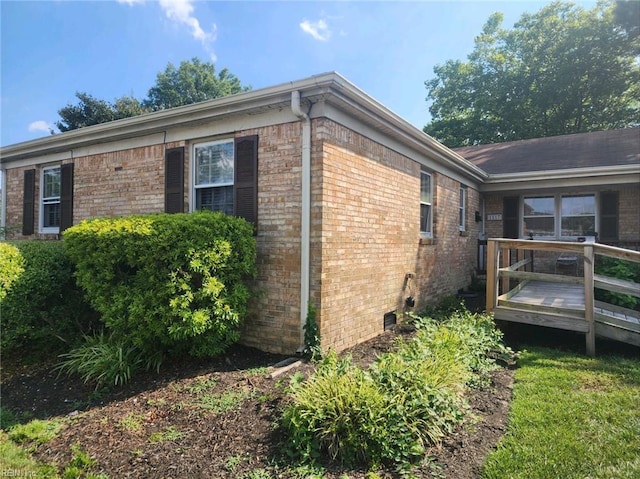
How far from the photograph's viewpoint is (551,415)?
330 centimetres

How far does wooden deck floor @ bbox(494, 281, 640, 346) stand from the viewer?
500 cm

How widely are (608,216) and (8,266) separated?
42.8ft

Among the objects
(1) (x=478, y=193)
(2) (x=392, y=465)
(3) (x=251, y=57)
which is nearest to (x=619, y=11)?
(1) (x=478, y=193)

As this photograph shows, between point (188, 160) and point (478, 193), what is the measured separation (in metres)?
8.73

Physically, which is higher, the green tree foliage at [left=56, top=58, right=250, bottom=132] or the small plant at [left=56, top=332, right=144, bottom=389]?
the green tree foliage at [left=56, top=58, right=250, bottom=132]

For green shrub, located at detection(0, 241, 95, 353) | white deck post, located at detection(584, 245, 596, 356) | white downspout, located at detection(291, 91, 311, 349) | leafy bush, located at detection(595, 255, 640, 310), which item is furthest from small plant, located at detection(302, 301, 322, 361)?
leafy bush, located at detection(595, 255, 640, 310)

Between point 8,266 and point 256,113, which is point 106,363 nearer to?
point 8,266

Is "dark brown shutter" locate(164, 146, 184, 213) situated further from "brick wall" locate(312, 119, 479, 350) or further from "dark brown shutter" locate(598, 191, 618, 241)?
"dark brown shutter" locate(598, 191, 618, 241)

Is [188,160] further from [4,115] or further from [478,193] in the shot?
[478,193]

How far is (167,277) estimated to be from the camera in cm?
404

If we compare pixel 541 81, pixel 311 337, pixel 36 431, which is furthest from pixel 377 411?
pixel 541 81

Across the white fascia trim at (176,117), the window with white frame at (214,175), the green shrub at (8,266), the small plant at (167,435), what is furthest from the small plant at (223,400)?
the white fascia trim at (176,117)

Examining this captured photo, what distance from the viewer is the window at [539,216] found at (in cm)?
1080

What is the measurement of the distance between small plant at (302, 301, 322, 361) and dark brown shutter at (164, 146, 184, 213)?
9.39 ft
